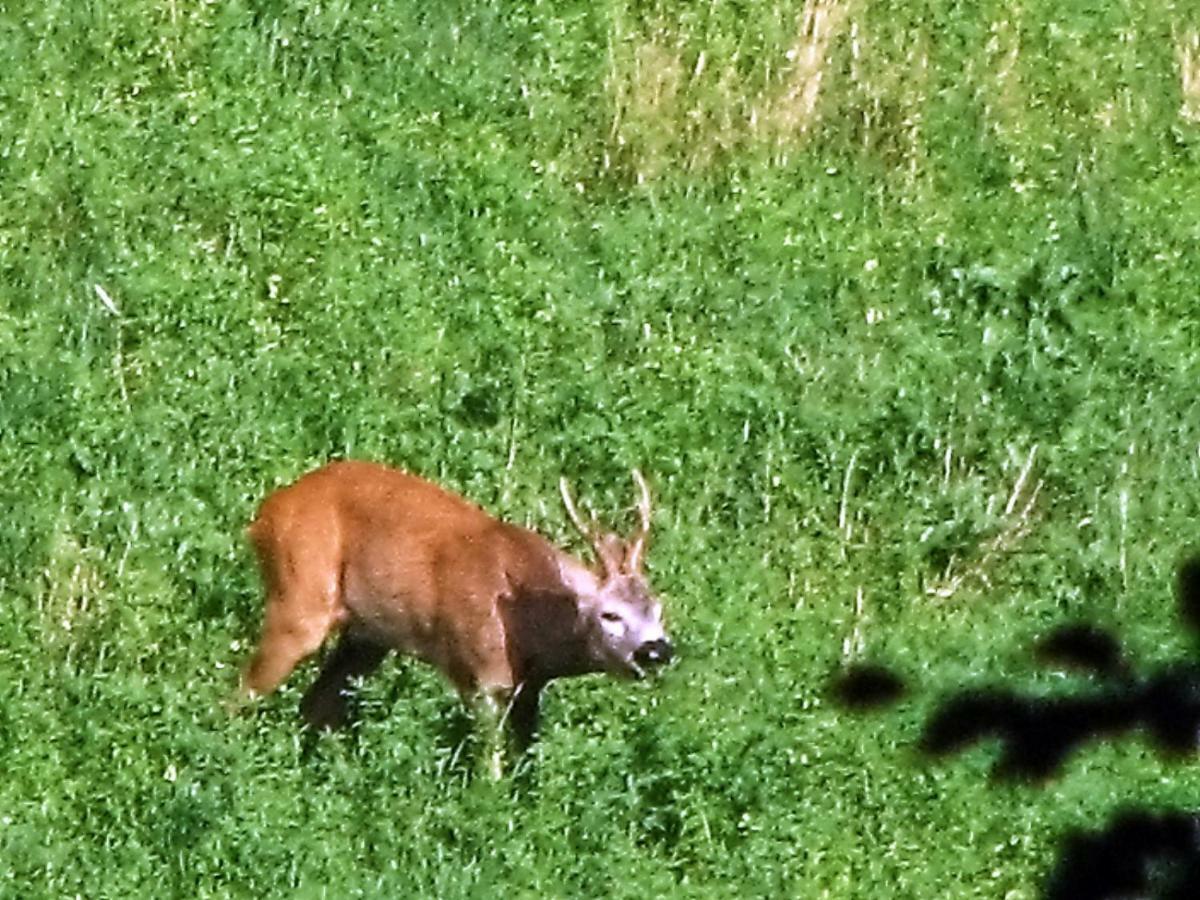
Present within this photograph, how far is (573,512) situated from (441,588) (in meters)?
0.44

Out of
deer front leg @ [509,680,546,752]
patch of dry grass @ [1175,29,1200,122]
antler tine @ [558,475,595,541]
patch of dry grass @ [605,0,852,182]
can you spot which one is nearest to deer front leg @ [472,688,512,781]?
deer front leg @ [509,680,546,752]

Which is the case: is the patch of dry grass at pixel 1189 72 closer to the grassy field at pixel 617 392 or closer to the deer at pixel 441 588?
the grassy field at pixel 617 392

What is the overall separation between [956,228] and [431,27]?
2.12 meters

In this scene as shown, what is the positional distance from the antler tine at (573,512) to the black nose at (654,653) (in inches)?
16.5

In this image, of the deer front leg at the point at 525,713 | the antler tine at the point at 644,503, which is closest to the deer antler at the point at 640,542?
the antler tine at the point at 644,503

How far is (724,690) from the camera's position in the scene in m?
8.34

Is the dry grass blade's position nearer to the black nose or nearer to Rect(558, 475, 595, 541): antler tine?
the black nose

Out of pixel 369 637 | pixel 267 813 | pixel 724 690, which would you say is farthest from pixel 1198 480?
pixel 267 813

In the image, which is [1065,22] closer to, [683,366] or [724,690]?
[683,366]

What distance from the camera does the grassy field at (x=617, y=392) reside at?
7.97 meters

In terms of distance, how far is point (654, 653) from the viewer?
27.8 feet

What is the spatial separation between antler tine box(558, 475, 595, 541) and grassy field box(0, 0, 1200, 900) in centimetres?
8

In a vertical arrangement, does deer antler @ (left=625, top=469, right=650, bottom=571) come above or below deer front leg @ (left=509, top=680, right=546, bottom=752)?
above

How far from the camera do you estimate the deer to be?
8570mm
